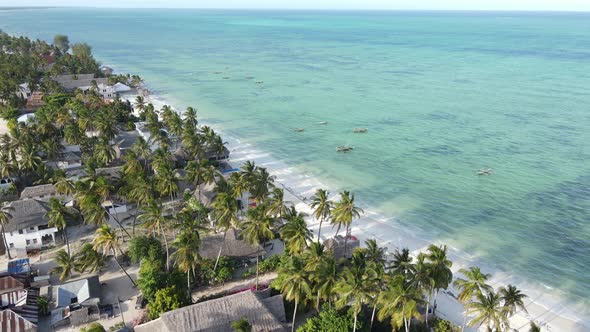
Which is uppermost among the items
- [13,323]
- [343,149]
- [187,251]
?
[187,251]

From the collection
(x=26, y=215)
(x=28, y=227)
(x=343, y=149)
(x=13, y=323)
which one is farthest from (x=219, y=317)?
(x=343, y=149)

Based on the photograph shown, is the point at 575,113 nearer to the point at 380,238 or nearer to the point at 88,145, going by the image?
the point at 380,238

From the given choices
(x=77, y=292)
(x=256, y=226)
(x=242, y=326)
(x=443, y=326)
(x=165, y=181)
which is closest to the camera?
(x=242, y=326)

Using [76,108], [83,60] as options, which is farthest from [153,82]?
[76,108]

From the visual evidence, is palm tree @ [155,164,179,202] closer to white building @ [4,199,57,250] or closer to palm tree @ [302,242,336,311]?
white building @ [4,199,57,250]

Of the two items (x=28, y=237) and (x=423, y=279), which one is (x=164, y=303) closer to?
(x=423, y=279)

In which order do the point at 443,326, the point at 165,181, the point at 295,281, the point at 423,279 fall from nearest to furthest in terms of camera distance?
the point at 295,281 → the point at 423,279 → the point at 443,326 → the point at 165,181

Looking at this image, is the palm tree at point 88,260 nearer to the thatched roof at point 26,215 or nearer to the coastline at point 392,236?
the thatched roof at point 26,215
